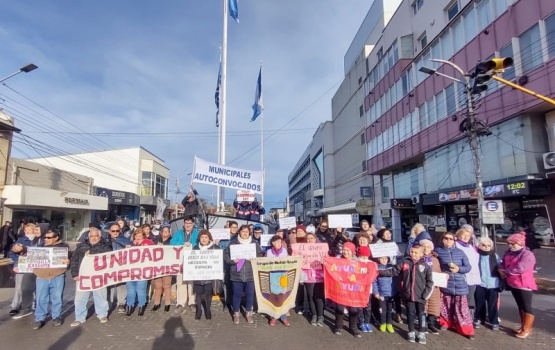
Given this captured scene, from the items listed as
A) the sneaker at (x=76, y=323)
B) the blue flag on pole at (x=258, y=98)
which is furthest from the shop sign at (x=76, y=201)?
the sneaker at (x=76, y=323)

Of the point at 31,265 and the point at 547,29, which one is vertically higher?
the point at 547,29

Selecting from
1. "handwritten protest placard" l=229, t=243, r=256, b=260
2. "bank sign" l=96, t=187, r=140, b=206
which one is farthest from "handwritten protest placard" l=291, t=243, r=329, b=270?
"bank sign" l=96, t=187, r=140, b=206

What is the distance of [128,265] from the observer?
7207 millimetres

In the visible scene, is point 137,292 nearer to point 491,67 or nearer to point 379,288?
point 379,288

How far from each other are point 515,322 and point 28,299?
965 cm

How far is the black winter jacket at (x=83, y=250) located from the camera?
673cm

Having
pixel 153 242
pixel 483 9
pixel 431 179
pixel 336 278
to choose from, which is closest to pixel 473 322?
pixel 336 278

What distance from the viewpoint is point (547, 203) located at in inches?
625

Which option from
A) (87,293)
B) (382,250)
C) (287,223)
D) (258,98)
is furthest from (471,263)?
(258,98)

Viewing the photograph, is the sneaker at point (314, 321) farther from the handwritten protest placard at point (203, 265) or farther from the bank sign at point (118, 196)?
the bank sign at point (118, 196)

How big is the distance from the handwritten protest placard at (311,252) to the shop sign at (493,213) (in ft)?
26.5

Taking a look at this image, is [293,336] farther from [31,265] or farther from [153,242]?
[31,265]

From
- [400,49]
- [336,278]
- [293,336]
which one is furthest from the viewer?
[400,49]

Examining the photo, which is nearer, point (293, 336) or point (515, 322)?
point (293, 336)
